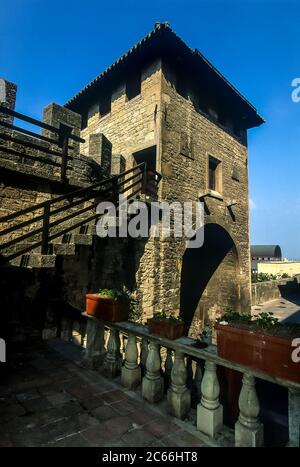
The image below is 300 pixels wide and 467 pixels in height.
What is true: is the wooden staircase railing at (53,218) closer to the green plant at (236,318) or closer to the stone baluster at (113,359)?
the stone baluster at (113,359)

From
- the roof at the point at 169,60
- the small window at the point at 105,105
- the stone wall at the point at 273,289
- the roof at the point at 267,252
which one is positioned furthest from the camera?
the roof at the point at 267,252

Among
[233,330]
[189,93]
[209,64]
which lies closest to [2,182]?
[233,330]

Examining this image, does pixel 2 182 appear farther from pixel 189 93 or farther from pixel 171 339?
pixel 189 93

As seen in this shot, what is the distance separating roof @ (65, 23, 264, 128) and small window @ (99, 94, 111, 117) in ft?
1.29

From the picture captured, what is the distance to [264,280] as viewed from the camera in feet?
59.4

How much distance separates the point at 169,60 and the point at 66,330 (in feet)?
29.3

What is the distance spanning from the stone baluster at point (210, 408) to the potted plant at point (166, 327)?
52 centimetres

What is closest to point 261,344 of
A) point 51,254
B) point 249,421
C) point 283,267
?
point 249,421

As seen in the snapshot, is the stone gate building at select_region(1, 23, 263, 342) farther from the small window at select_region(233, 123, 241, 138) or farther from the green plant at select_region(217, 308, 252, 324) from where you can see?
the green plant at select_region(217, 308, 252, 324)

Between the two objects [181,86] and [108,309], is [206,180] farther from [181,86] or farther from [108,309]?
[108,309]

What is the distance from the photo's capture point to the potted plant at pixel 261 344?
1.95 m

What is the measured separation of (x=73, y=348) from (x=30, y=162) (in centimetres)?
405

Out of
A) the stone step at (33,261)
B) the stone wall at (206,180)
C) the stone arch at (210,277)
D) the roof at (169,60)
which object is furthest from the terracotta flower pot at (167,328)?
the roof at (169,60)

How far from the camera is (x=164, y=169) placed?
823 cm
